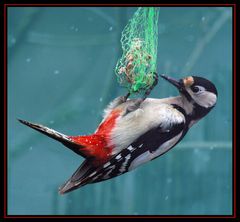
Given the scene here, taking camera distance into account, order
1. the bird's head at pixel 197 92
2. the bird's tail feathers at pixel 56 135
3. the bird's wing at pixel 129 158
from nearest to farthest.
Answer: the bird's tail feathers at pixel 56 135 < the bird's wing at pixel 129 158 < the bird's head at pixel 197 92

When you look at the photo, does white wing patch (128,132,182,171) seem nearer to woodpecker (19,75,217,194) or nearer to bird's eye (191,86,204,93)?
woodpecker (19,75,217,194)

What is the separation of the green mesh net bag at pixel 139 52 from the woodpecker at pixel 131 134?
0.17 feet

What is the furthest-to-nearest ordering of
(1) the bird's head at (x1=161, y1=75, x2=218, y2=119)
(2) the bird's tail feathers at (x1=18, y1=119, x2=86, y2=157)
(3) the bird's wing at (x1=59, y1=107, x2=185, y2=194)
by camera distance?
(1) the bird's head at (x1=161, y1=75, x2=218, y2=119), (3) the bird's wing at (x1=59, y1=107, x2=185, y2=194), (2) the bird's tail feathers at (x1=18, y1=119, x2=86, y2=157)

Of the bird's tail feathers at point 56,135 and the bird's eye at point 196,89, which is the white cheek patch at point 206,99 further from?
the bird's tail feathers at point 56,135

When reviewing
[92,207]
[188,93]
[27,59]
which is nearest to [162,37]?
[27,59]

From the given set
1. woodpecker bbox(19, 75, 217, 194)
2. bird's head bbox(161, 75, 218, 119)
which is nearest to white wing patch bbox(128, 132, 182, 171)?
woodpecker bbox(19, 75, 217, 194)

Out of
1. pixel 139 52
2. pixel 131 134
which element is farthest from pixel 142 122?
pixel 139 52

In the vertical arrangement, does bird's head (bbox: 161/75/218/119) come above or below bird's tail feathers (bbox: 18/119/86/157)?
above

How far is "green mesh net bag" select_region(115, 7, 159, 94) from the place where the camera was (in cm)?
161

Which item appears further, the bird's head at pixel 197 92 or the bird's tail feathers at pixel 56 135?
the bird's head at pixel 197 92

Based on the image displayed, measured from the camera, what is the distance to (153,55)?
1631 millimetres

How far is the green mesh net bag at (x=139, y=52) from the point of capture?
1.61m

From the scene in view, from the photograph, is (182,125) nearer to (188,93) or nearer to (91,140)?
(188,93)

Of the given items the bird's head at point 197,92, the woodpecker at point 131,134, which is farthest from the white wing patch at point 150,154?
the bird's head at point 197,92
